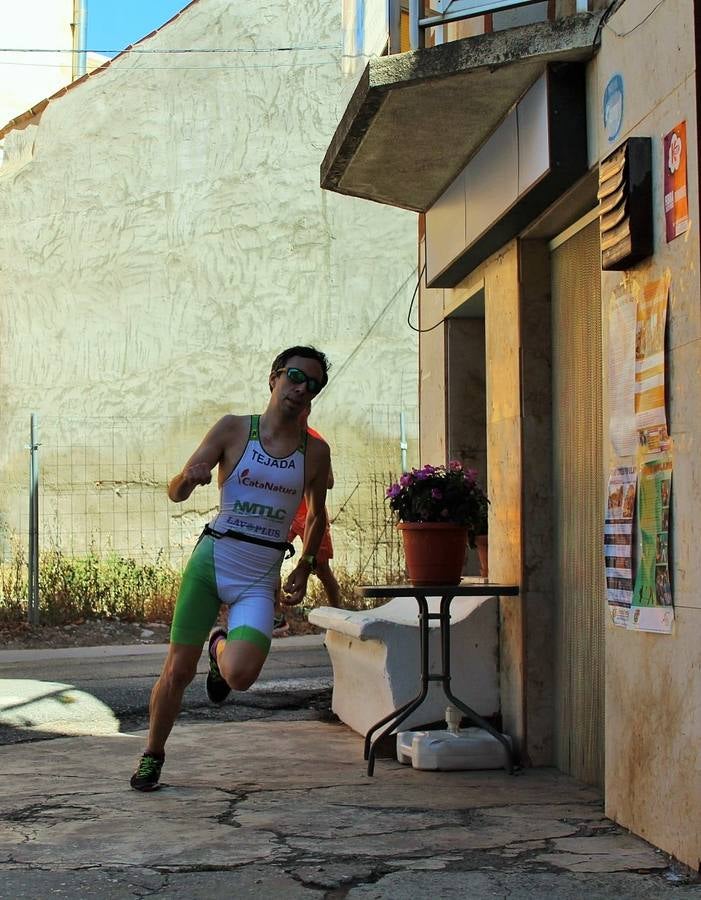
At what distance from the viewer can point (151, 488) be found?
53.3 feet

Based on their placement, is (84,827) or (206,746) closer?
(84,827)

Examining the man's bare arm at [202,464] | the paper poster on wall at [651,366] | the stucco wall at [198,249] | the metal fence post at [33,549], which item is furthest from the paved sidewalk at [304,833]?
the stucco wall at [198,249]

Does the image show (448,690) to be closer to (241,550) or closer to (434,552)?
(434,552)

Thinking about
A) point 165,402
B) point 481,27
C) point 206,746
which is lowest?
point 206,746

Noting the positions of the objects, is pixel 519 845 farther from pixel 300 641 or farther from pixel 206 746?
pixel 300 641

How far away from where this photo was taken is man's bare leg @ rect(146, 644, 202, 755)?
213 inches

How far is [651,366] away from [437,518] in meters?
2.02

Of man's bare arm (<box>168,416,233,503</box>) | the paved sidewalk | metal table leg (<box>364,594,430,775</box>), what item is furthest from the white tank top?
the paved sidewalk

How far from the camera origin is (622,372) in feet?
15.7

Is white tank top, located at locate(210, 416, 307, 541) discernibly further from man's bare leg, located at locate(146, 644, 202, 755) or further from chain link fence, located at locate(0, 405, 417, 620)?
chain link fence, located at locate(0, 405, 417, 620)

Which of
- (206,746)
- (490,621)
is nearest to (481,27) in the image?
(490,621)

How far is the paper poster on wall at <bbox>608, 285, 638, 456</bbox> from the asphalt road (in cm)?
374

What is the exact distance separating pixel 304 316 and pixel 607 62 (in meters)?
12.0

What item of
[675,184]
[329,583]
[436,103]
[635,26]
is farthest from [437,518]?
[329,583]
